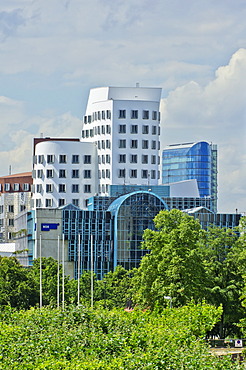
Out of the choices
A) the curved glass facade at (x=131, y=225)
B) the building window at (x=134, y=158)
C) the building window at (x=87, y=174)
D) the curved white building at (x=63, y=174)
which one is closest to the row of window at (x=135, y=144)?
the building window at (x=134, y=158)

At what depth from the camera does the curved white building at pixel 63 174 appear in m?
170

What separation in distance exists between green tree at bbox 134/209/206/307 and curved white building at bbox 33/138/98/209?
3035 inches

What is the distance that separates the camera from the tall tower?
169250 millimetres

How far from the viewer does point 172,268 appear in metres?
90.2

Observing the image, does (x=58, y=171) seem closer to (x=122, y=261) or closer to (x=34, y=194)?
(x=34, y=194)

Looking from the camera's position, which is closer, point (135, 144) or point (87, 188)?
point (135, 144)

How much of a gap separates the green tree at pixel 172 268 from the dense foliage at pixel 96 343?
78.8 feet

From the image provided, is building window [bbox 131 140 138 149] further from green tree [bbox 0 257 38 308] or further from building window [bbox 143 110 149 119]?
green tree [bbox 0 257 38 308]

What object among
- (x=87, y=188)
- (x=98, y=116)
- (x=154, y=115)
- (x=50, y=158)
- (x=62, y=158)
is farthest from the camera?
(x=98, y=116)

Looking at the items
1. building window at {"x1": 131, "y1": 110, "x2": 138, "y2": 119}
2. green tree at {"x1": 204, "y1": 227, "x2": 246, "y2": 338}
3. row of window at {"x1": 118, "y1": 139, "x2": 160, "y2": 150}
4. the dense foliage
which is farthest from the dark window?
the dense foliage

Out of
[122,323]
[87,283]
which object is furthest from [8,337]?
[87,283]

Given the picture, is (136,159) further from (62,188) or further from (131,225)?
(131,225)

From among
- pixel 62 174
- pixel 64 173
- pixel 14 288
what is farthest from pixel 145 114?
pixel 14 288

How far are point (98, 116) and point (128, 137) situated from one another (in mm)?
7506
